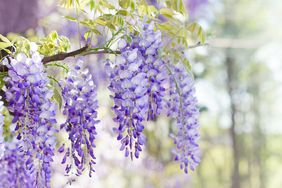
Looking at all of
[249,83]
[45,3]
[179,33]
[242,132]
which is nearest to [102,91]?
[45,3]

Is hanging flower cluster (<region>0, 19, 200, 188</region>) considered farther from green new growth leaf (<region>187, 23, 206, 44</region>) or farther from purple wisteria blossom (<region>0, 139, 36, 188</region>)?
purple wisteria blossom (<region>0, 139, 36, 188</region>)

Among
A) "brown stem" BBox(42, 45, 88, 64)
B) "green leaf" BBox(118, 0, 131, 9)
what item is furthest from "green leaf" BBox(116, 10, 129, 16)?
"brown stem" BBox(42, 45, 88, 64)

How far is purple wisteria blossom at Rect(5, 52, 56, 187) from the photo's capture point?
5.52ft

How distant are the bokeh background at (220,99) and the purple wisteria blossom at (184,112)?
36cm

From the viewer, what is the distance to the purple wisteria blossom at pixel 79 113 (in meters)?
1.88

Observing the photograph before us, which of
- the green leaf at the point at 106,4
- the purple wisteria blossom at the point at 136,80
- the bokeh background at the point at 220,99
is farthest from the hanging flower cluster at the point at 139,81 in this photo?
the bokeh background at the point at 220,99

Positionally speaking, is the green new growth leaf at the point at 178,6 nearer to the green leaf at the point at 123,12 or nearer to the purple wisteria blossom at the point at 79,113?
the green leaf at the point at 123,12

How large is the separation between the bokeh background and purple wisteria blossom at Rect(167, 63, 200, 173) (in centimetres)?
36

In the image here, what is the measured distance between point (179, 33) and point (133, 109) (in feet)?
1.29

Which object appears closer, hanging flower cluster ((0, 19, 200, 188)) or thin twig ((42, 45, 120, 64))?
hanging flower cluster ((0, 19, 200, 188))

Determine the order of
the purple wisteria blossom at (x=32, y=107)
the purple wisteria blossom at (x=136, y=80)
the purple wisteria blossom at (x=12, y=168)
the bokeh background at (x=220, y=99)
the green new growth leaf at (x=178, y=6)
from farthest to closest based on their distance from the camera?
1. the bokeh background at (x=220, y=99)
2. the purple wisteria blossom at (x=12, y=168)
3. the green new growth leaf at (x=178, y=6)
4. the purple wisteria blossom at (x=136, y=80)
5. the purple wisteria blossom at (x=32, y=107)

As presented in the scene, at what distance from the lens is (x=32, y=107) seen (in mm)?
1724

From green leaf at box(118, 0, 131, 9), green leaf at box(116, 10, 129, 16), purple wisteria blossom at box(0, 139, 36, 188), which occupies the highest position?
green leaf at box(118, 0, 131, 9)

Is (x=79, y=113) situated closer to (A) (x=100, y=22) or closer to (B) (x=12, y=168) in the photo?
(A) (x=100, y=22)
